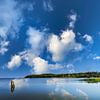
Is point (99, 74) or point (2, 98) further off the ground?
point (99, 74)

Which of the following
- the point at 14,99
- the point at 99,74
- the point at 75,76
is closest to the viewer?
the point at 14,99

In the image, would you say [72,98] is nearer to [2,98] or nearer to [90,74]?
[2,98]

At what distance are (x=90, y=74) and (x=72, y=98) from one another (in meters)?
59.0

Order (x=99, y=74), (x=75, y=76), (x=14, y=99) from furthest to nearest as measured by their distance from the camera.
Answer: (x=75, y=76)
(x=99, y=74)
(x=14, y=99)

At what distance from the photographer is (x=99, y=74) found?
78062 mm

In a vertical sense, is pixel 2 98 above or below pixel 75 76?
below

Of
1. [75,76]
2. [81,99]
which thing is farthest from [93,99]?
[75,76]

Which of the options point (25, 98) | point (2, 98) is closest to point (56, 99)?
point (25, 98)

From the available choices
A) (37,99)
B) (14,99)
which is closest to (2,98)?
(14,99)

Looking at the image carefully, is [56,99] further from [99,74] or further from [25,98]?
[99,74]

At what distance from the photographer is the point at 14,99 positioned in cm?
2256

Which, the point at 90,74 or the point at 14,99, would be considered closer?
the point at 14,99

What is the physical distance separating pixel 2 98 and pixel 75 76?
7313 centimetres

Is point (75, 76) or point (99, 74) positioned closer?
point (99, 74)
